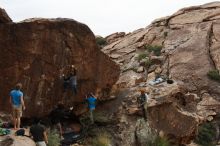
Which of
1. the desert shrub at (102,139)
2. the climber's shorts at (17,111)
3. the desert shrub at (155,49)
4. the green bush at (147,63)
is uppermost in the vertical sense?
the climber's shorts at (17,111)

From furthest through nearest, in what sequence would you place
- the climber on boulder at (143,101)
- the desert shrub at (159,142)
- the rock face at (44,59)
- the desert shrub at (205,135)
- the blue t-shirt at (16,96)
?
the desert shrub at (205,135) < the climber on boulder at (143,101) < the desert shrub at (159,142) < the rock face at (44,59) < the blue t-shirt at (16,96)

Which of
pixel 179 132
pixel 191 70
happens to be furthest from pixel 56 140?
pixel 191 70

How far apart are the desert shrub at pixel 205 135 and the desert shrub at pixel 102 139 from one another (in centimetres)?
1081

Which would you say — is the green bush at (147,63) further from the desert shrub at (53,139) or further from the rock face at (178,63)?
the desert shrub at (53,139)

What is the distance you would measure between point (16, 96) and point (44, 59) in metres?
3.94

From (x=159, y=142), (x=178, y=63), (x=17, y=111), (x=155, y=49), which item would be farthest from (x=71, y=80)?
(x=155, y=49)

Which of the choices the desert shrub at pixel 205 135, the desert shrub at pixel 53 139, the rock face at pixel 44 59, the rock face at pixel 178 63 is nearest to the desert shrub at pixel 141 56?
the rock face at pixel 178 63

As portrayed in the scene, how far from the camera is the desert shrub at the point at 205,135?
30.0 meters

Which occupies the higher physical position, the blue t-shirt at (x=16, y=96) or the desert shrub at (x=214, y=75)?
the blue t-shirt at (x=16, y=96)

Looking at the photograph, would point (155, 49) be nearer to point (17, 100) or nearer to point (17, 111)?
point (17, 111)

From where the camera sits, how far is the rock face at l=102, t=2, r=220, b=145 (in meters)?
22.4

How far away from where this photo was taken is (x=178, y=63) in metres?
36.4

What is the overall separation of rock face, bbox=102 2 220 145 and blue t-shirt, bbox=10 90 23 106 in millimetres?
6989

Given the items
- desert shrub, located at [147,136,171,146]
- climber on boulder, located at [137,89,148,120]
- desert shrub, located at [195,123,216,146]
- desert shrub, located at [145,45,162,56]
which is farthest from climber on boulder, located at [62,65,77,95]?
desert shrub, located at [145,45,162,56]
